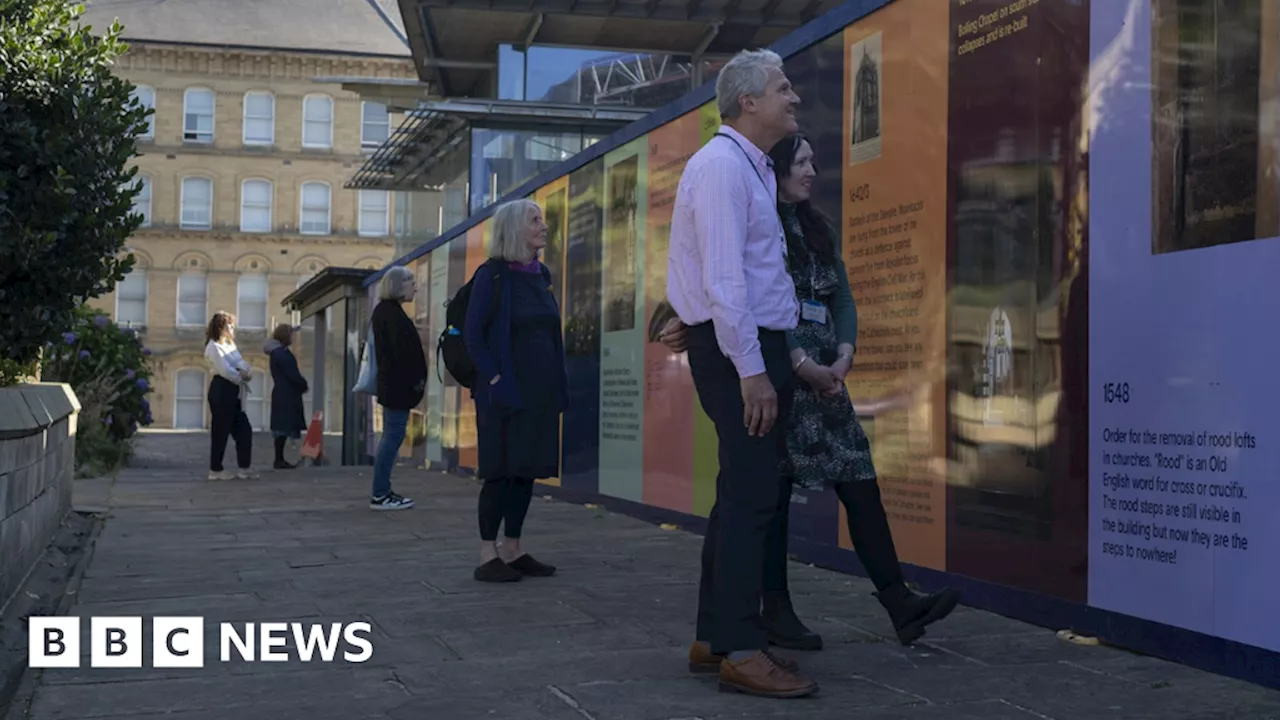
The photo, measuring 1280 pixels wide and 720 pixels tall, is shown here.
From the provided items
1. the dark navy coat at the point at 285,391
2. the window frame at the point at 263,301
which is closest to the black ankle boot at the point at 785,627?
the dark navy coat at the point at 285,391

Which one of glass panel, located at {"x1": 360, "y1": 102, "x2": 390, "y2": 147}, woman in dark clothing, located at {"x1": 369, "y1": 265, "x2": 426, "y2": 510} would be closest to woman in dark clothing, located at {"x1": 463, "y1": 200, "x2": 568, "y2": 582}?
woman in dark clothing, located at {"x1": 369, "y1": 265, "x2": 426, "y2": 510}

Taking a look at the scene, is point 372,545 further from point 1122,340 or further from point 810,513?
point 1122,340

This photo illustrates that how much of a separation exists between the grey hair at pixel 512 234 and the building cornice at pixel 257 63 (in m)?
54.9

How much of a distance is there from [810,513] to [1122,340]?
2.66 meters

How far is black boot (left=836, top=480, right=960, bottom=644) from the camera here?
16.6ft

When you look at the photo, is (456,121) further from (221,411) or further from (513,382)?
(513,382)

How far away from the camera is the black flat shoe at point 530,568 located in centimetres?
723

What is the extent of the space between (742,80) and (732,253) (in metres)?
0.64

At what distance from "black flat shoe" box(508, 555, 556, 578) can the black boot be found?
2.41 meters

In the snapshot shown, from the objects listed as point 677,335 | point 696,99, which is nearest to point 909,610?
point 677,335

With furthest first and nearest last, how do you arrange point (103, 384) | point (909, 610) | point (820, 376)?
1. point (103, 384)
2. point (909, 610)
3. point (820, 376)

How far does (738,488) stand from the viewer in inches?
177

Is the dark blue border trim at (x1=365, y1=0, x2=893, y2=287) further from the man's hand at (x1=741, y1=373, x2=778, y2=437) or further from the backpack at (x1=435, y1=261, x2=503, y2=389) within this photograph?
the man's hand at (x1=741, y1=373, x2=778, y2=437)

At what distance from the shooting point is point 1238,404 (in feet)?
14.7
